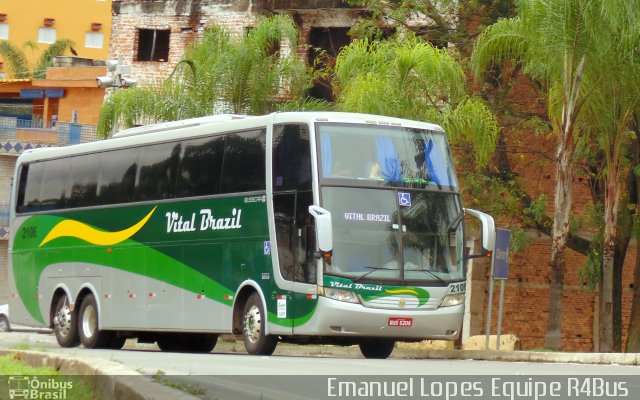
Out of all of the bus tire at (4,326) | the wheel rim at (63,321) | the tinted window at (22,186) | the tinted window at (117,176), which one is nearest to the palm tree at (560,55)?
the tinted window at (117,176)

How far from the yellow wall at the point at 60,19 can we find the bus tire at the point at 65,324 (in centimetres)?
6426

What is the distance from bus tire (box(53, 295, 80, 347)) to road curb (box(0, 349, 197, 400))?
40.7 ft

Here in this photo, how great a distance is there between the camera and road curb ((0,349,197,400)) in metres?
9.29

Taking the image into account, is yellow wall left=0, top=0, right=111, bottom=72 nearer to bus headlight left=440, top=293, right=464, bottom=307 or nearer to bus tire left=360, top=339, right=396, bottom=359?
bus tire left=360, top=339, right=396, bottom=359

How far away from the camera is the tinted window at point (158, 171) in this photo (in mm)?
23203

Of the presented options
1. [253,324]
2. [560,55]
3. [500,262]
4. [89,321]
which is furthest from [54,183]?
[560,55]

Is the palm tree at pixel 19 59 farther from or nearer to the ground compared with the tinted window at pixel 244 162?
nearer to the ground

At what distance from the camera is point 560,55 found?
994 inches

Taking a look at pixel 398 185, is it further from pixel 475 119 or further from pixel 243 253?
pixel 475 119

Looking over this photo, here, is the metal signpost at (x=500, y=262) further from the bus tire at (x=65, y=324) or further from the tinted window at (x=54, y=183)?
the tinted window at (x=54, y=183)

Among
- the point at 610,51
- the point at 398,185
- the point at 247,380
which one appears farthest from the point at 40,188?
the point at 247,380

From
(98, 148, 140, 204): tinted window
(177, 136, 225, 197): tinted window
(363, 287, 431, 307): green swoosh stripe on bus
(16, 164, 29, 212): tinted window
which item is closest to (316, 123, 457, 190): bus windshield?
(363, 287, 431, 307): green swoosh stripe on bus

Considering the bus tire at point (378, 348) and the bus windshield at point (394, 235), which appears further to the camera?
the bus tire at point (378, 348)

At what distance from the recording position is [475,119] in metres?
27.7
